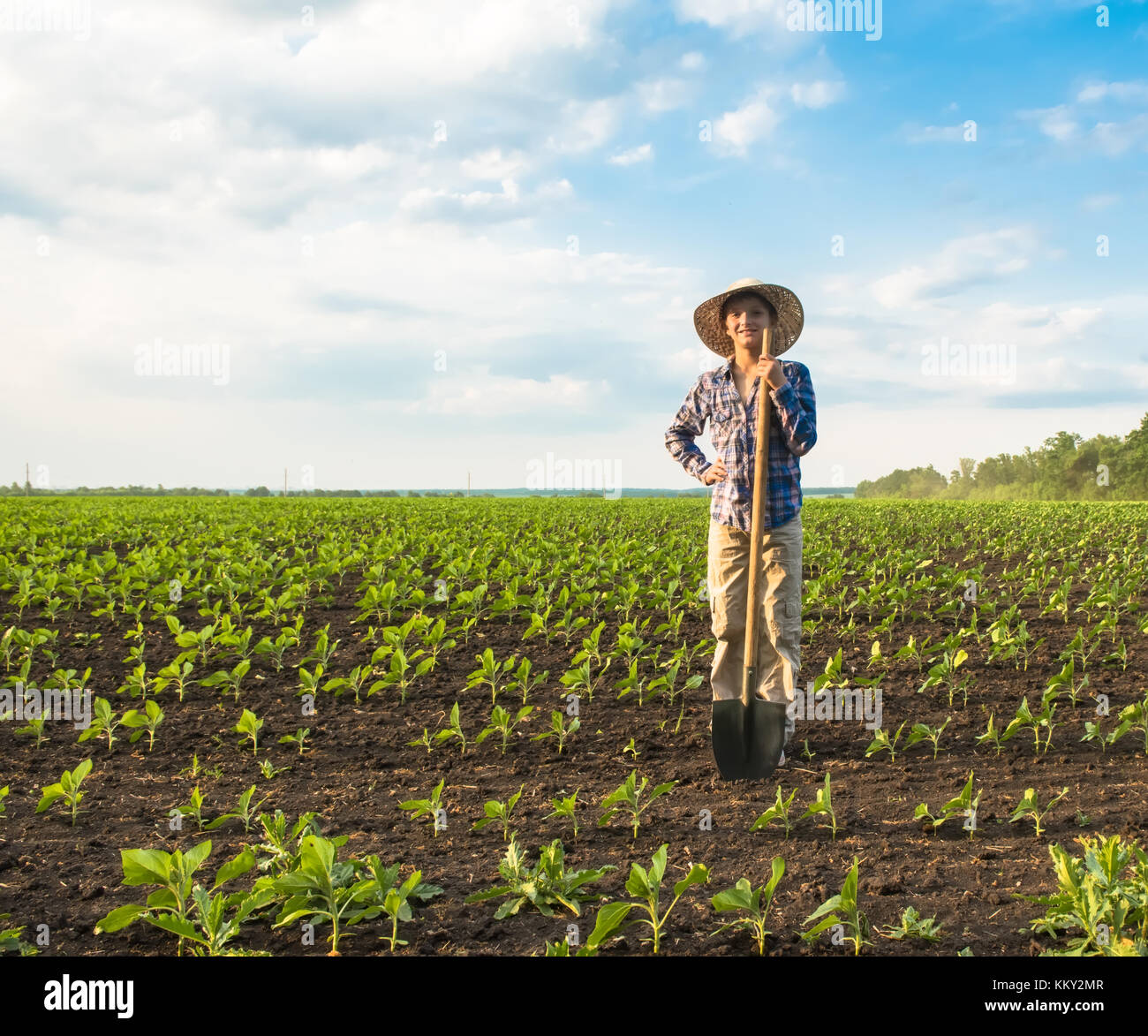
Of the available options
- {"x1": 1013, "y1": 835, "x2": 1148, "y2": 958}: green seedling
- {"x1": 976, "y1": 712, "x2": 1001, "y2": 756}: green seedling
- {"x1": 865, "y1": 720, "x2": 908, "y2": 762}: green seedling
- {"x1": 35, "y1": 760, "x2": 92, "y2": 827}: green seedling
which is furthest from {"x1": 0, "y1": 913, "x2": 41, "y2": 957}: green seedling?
{"x1": 976, "y1": 712, "x2": 1001, "y2": 756}: green seedling

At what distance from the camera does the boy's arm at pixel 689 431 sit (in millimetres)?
4734

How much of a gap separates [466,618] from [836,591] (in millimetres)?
→ 4568

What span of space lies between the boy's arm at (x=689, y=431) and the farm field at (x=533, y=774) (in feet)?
5.59

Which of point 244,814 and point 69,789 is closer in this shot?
point 244,814

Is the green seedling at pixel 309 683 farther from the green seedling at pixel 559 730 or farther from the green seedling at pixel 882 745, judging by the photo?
the green seedling at pixel 882 745

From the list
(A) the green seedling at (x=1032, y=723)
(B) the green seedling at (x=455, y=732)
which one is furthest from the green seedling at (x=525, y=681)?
(A) the green seedling at (x=1032, y=723)

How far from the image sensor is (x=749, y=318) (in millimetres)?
4434

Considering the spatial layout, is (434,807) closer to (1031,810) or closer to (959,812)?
(959,812)

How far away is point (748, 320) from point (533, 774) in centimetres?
283

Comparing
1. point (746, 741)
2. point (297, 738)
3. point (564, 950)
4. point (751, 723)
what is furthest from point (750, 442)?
point (297, 738)

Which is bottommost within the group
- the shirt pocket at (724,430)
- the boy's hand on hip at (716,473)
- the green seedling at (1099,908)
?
the green seedling at (1099,908)

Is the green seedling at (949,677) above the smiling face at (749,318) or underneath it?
underneath


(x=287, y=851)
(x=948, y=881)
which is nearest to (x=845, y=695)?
(x=948, y=881)

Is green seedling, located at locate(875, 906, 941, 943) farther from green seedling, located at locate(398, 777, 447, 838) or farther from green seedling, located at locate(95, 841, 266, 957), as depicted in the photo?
green seedling, located at locate(95, 841, 266, 957)
